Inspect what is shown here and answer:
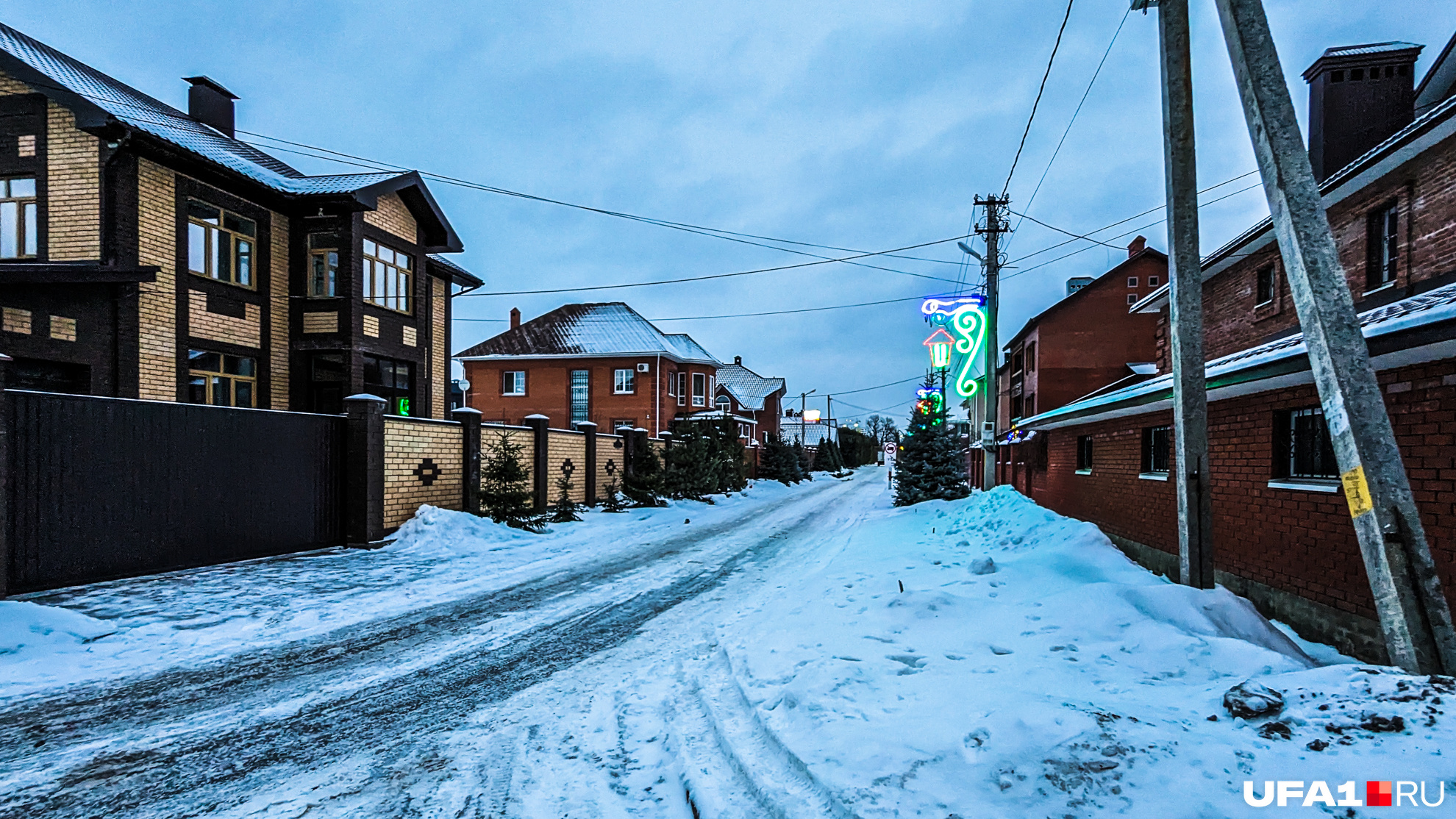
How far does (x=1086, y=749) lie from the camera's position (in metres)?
3.06

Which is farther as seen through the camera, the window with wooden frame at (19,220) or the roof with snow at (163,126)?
the window with wooden frame at (19,220)

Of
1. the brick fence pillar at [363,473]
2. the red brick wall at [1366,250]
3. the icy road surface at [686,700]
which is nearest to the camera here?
the icy road surface at [686,700]

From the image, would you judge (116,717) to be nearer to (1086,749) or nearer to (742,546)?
(1086,749)

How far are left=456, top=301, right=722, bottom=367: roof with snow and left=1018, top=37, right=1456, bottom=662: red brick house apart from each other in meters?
23.2

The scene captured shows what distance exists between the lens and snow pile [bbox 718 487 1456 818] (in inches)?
112

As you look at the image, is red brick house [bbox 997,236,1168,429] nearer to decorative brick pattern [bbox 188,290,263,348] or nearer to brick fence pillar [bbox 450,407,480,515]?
brick fence pillar [bbox 450,407,480,515]

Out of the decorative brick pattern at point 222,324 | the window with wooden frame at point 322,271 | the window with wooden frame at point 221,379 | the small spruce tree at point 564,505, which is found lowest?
the small spruce tree at point 564,505

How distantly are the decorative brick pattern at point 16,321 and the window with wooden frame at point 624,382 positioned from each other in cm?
2279

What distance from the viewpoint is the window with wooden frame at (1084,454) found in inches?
512

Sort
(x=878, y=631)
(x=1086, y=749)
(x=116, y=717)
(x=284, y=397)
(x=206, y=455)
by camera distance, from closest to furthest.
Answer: (x=1086, y=749)
(x=116, y=717)
(x=878, y=631)
(x=206, y=455)
(x=284, y=397)

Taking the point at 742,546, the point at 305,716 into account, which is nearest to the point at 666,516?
the point at 742,546

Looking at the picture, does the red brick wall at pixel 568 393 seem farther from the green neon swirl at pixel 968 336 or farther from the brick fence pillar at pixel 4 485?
the brick fence pillar at pixel 4 485

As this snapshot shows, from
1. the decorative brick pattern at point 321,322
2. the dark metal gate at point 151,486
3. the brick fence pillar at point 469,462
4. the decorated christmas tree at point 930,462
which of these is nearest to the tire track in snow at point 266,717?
the dark metal gate at point 151,486

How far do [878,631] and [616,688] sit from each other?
2.33 m
